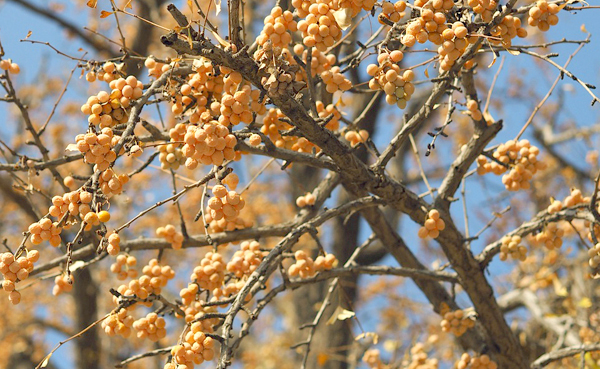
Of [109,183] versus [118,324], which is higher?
[109,183]

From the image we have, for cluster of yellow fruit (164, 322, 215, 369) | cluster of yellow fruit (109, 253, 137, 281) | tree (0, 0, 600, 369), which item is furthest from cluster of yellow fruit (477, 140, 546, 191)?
cluster of yellow fruit (109, 253, 137, 281)

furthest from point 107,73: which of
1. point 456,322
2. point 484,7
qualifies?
point 456,322

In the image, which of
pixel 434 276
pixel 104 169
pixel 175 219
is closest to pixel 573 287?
pixel 434 276

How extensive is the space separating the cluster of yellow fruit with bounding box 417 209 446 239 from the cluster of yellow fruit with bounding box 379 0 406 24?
0.87 meters

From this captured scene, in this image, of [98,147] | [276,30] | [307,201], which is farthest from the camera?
[307,201]

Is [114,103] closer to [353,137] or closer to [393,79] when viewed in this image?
[393,79]

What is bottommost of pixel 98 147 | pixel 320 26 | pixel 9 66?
pixel 98 147

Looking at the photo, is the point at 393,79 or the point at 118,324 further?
the point at 118,324

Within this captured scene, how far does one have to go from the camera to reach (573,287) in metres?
5.34

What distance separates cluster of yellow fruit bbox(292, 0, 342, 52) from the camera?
1.92m

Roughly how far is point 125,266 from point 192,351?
848mm

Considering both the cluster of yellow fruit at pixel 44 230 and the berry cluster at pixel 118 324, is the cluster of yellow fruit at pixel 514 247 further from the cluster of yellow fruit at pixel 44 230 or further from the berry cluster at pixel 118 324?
the cluster of yellow fruit at pixel 44 230

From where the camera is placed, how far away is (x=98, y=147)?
1708 millimetres

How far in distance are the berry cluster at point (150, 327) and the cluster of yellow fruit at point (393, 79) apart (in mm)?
1258
